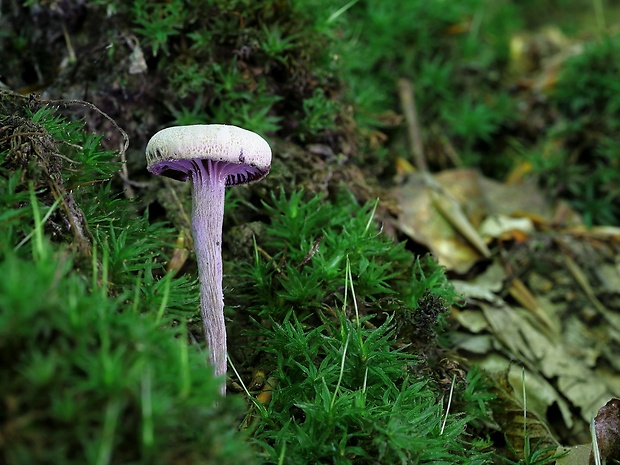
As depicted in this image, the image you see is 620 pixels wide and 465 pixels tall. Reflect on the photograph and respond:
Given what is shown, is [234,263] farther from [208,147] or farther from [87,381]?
[87,381]

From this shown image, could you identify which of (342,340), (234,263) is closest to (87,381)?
(342,340)

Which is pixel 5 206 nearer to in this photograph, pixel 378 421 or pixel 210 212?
pixel 210 212

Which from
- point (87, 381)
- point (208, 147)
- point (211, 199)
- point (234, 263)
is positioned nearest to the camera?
point (87, 381)

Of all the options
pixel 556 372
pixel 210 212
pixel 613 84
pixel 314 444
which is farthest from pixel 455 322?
pixel 613 84

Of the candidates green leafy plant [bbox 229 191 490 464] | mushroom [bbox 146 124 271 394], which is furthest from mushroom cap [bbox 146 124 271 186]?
green leafy plant [bbox 229 191 490 464]

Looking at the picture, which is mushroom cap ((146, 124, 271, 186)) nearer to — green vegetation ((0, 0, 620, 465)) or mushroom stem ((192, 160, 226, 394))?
mushroom stem ((192, 160, 226, 394))

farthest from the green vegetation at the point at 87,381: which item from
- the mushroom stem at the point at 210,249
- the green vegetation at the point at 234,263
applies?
the mushroom stem at the point at 210,249

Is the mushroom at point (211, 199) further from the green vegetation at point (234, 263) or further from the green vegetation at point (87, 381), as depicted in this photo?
the green vegetation at point (87, 381)
